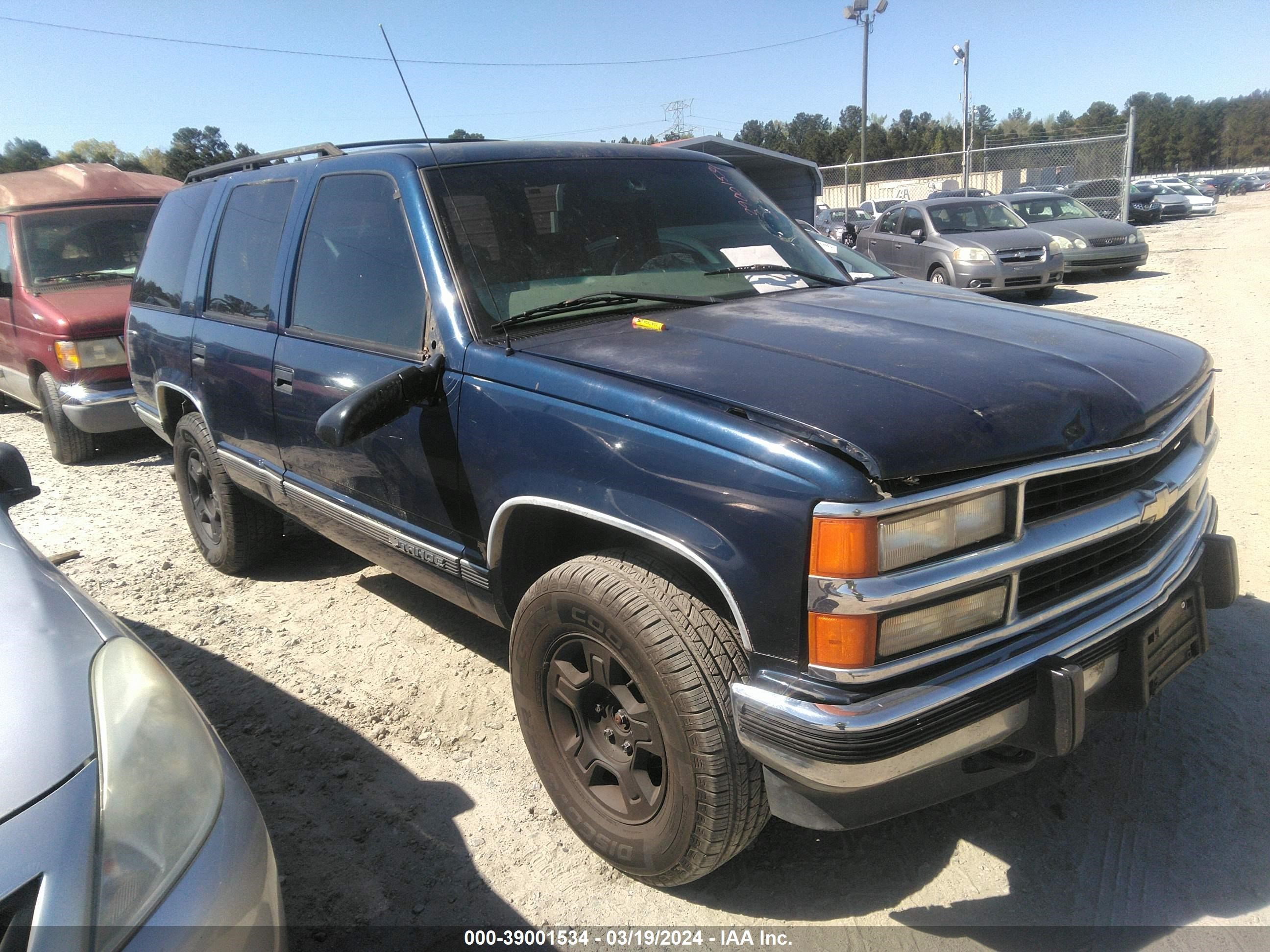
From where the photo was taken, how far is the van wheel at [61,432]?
722 cm

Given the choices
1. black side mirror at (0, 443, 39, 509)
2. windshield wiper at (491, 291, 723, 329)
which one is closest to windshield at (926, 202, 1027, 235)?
windshield wiper at (491, 291, 723, 329)

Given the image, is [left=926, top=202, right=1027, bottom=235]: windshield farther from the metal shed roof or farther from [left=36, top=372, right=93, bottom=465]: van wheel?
[left=36, top=372, right=93, bottom=465]: van wheel

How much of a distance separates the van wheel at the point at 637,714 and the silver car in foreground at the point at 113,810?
851 millimetres

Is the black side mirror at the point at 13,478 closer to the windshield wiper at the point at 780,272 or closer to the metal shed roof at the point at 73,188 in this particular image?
the windshield wiper at the point at 780,272

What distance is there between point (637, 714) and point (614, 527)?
1.57ft

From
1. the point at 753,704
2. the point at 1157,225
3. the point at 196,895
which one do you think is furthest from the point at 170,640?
the point at 1157,225

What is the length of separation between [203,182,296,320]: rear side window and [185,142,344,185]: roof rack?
0.14m

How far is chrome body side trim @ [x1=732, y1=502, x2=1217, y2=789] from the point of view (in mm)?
1795

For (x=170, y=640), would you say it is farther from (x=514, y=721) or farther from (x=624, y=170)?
(x=624, y=170)

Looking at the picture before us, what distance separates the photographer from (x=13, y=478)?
2.73m

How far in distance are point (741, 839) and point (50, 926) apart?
1.40 meters

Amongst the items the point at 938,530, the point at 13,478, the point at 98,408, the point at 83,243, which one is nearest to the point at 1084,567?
the point at 938,530

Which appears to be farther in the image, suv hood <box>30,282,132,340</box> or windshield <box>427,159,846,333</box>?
suv hood <box>30,282,132,340</box>

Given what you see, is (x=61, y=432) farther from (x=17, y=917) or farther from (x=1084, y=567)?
(x=1084, y=567)
